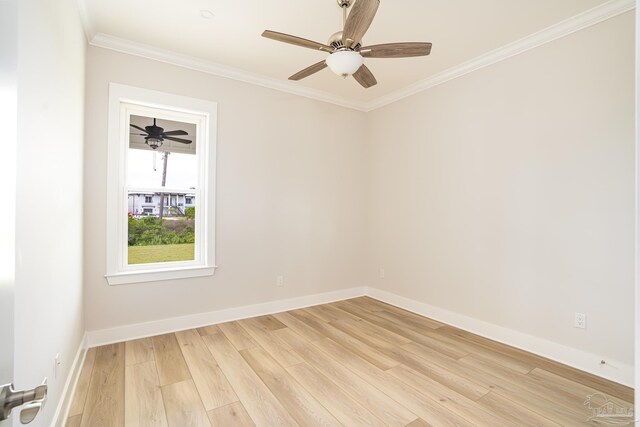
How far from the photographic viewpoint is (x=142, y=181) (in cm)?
310

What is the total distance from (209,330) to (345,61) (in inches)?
111

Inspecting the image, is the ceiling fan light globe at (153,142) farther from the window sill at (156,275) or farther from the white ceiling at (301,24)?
the window sill at (156,275)

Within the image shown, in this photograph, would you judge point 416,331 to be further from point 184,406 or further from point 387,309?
point 184,406

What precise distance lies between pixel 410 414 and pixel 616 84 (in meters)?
2.79

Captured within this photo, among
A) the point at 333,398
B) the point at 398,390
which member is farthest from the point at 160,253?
the point at 398,390

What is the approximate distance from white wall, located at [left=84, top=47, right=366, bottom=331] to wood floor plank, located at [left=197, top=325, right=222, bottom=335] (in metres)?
0.18

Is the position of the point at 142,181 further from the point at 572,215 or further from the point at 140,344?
the point at 572,215

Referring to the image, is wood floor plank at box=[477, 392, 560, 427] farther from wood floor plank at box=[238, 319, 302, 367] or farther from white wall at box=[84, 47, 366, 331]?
white wall at box=[84, 47, 366, 331]

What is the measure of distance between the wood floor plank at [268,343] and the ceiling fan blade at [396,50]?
2.43m

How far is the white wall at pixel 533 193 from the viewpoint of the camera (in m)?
2.29

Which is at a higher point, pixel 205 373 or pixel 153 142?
pixel 153 142

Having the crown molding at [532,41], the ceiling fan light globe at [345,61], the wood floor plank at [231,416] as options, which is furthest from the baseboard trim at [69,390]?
the crown molding at [532,41]

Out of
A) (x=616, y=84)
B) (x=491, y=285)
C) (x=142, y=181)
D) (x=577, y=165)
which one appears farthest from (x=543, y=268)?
(x=142, y=181)

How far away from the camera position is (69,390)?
77.4 inches
